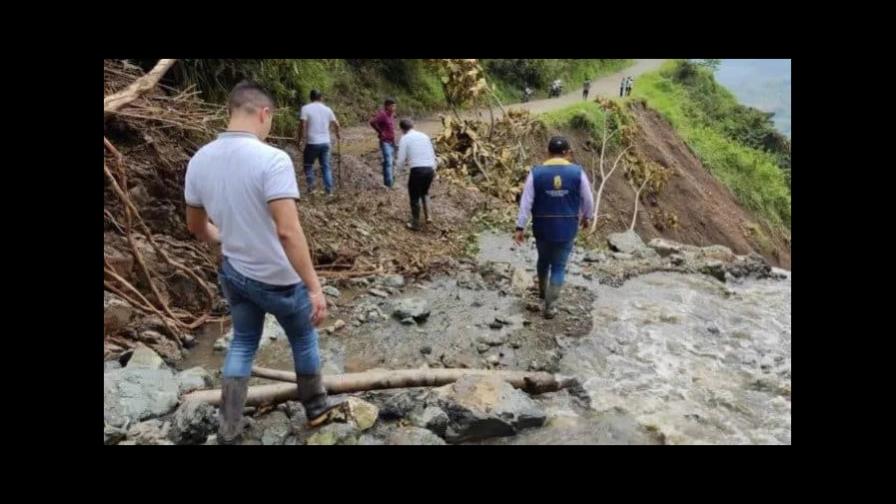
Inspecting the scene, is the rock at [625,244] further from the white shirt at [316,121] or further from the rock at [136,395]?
the rock at [136,395]

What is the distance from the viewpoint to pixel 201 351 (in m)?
4.62

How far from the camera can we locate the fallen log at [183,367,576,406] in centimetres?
336

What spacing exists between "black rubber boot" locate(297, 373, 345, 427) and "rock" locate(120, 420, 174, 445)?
72cm

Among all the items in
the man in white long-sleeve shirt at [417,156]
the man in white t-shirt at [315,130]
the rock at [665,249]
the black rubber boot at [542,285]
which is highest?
the man in white t-shirt at [315,130]

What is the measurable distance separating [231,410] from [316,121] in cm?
581

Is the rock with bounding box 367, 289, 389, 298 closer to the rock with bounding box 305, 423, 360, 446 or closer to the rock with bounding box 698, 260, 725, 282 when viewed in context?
the rock with bounding box 305, 423, 360, 446

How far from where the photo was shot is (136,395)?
3.36 meters

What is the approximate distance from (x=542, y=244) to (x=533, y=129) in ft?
32.9

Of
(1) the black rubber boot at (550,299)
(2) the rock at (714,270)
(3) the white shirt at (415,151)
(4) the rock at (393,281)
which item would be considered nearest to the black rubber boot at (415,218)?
(3) the white shirt at (415,151)

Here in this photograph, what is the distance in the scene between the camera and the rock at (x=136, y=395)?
126 inches

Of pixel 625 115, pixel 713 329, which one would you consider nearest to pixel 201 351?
pixel 713 329

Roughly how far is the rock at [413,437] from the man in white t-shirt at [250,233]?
0.67 metres
